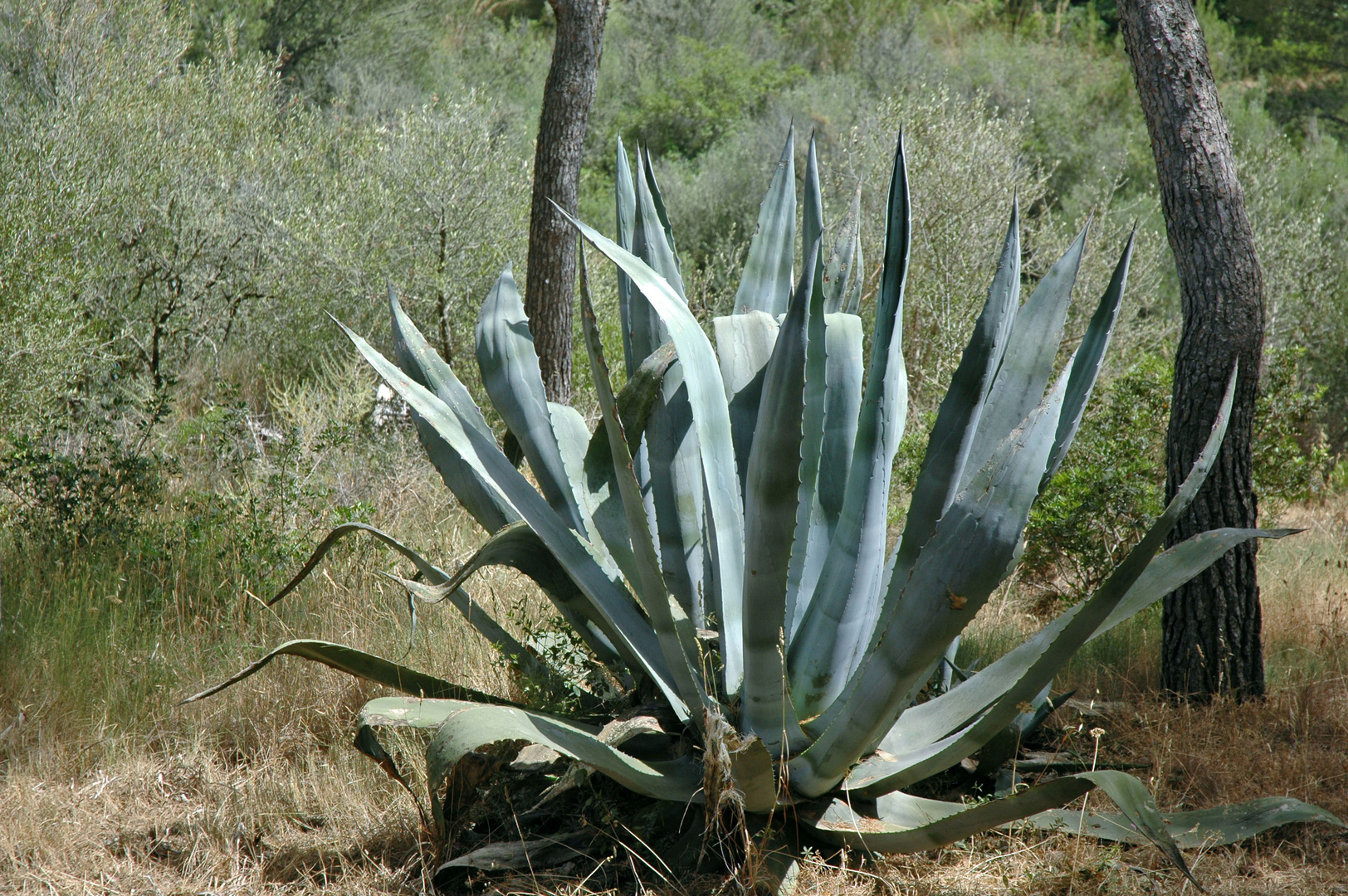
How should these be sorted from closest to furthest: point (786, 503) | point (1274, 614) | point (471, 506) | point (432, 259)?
point (786, 503), point (471, 506), point (1274, 614), point (432, 259)

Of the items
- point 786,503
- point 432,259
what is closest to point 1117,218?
point 432,259

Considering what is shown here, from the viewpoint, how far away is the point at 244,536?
3.89 m

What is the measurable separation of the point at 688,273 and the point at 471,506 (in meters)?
9.94

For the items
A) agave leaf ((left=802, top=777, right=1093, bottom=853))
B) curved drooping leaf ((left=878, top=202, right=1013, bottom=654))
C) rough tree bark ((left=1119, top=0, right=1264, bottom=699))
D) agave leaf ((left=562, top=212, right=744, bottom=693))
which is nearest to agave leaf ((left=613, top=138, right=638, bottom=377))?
agave leaf ((left=562, top=212, right=744, bottom=693))

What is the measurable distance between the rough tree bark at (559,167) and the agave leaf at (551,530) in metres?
3.52

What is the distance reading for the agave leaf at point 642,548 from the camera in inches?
69.1

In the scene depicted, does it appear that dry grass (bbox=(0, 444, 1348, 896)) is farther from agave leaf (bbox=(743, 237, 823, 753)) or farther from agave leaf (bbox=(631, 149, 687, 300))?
agave leaf (bbox=(631, 149, 687, 300))

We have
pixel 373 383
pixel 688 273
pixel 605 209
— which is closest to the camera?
pixel 373 383

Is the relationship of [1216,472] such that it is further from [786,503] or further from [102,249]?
[102,249]

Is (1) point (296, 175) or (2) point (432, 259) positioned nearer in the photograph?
(2) point (432, 259)

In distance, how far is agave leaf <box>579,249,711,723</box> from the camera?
5.76ft

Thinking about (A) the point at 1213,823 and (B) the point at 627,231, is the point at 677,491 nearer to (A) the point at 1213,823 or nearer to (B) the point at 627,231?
(B) the point at 627,231

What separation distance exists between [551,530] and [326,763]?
1117 millimetres

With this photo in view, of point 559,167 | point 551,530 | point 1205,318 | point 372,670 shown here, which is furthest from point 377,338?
point 1205,318
